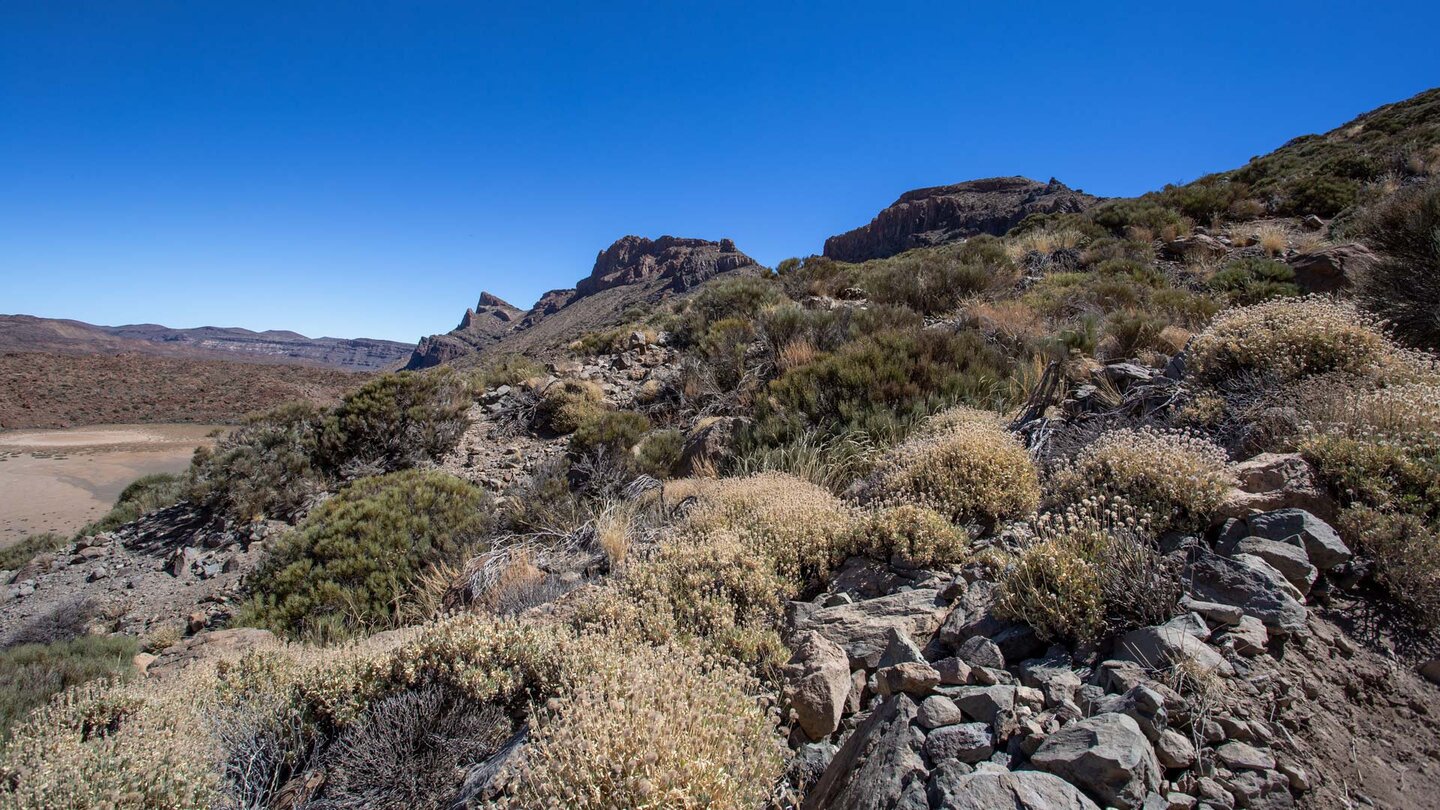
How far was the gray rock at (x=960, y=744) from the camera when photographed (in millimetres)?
1869

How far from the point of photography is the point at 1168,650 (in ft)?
6.59

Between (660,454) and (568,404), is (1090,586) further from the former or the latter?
(568,404)

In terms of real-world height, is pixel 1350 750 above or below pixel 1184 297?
below

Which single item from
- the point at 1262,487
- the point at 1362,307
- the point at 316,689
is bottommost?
the point at 316,689

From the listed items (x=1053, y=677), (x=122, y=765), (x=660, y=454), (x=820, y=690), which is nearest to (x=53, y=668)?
(x=122, y=765)

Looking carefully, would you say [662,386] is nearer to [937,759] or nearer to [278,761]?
[278,761]

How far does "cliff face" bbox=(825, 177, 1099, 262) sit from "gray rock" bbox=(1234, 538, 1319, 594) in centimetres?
4455

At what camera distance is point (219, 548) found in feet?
25.6

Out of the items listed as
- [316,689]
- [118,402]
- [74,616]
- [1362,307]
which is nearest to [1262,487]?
[1362,307]

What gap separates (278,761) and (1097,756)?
11.5 ft

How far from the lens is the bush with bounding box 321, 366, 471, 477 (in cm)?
923

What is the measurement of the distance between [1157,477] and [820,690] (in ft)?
7.70

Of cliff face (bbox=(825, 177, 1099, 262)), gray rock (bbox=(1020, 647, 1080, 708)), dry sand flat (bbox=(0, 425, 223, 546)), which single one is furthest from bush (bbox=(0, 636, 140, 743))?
cliff face (bbox=(825, 177, 1099, 262))

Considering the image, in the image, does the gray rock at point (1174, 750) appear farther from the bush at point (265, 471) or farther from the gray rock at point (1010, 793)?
the bush at point (265, 471)
